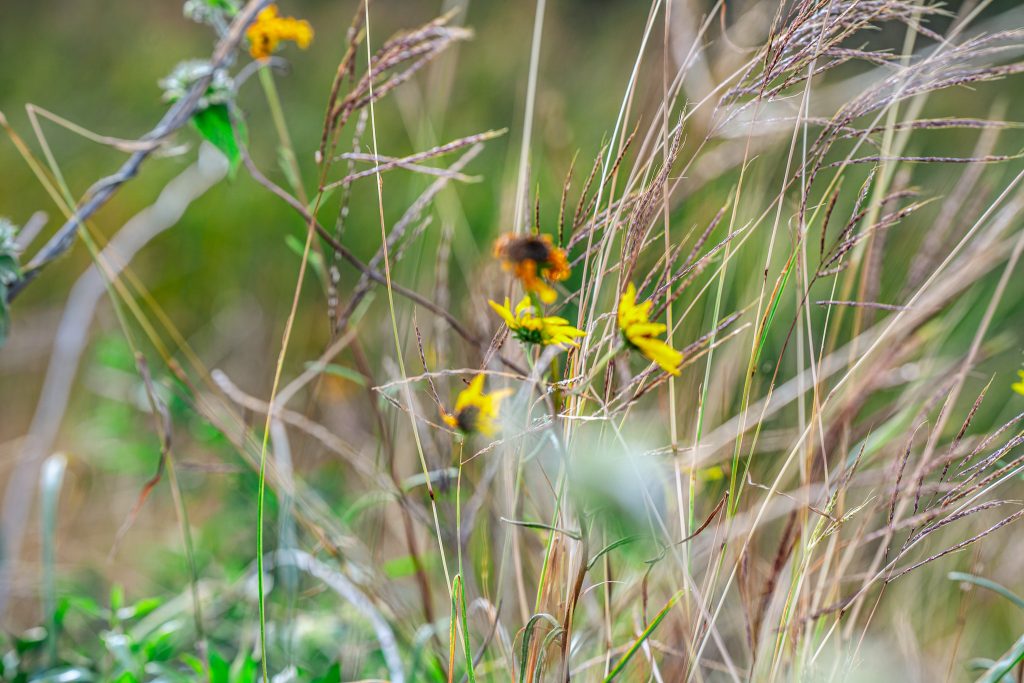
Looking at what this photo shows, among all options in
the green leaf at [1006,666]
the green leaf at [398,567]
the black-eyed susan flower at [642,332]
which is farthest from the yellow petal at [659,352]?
the green leaf at [398,567]

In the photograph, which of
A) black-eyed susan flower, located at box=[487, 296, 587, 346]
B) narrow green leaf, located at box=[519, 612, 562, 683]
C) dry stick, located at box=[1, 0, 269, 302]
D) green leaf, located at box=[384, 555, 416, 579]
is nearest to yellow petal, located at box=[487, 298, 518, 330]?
black-eyed susan flower, located at box=[487, 296, 587, 346]

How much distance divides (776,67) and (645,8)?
2.20 meters

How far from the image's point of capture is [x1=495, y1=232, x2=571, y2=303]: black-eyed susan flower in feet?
1.21

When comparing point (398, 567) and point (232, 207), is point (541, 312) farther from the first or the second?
point (232, 207)

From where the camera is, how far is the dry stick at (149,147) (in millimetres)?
525

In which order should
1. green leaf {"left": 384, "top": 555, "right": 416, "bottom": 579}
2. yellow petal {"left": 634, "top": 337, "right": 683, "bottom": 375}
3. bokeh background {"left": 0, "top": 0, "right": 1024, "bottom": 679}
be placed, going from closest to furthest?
yellow petal {"left": 634, "top": 337, "right": 683, "bottom": 375}, green leaf {"left": 384, "top": 555, "right": 416, "bottom": 579}, bokeh background {"left": 0, "top": 0, "right": 1024, "bottom": 679}

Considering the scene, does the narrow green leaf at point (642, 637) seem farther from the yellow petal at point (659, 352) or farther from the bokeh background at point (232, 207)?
the bokeh background at point (232, 207)

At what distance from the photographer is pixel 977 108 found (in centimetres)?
216

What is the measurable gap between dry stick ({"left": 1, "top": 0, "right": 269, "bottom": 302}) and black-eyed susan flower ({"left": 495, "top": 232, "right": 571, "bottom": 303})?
26 cm

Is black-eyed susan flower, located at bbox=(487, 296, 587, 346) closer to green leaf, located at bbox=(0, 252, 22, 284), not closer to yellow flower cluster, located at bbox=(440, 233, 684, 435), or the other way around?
yellow flower cluster, located at bbox=(440, 233, 684, 435)

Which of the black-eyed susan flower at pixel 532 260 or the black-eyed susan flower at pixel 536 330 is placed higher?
the black-eyed susan flower at pixel 532 260

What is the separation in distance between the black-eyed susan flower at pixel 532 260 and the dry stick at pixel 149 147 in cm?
26

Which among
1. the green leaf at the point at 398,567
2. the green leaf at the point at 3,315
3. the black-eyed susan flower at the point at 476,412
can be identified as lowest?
the green leaf at the point at 398,567

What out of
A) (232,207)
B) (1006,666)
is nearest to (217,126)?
(1006,666)
